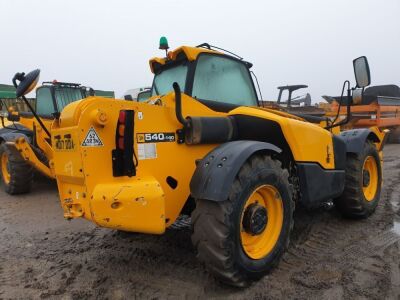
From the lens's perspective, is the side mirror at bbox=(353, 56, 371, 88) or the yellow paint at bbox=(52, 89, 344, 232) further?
the side mirror at bbox=(353, 56, 371, 88)

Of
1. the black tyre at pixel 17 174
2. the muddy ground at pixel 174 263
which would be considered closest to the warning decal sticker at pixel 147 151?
the muddy ground at pixel 174 263

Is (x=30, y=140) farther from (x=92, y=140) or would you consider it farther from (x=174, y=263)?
(x=92, y=140)

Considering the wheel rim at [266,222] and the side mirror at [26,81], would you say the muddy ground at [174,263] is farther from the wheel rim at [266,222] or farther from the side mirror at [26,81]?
the side mirror at [26,81]

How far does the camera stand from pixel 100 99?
2.74 meters

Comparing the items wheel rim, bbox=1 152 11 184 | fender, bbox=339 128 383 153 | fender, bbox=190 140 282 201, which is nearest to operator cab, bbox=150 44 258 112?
fender, bbox=190 140 282 201

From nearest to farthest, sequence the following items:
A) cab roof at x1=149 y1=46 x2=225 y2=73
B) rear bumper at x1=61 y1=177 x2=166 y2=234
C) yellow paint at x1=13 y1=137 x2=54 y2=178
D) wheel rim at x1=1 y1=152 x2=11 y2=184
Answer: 1. rear bumper at x1=61 y1=177 x2=166 y2=234
2. cab roof at x1=149 y1=46 x2=225 y2=73
3. yellow paint at x1=13 y1=137 x2=54 y2=178
4. wheel rim at x1=1 y1=152 x2=11 y2=184

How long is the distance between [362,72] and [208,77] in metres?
1.61

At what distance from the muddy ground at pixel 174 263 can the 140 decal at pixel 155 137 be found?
3.74 feet

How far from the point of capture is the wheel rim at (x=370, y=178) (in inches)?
190

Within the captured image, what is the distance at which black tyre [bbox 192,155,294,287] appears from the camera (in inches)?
108

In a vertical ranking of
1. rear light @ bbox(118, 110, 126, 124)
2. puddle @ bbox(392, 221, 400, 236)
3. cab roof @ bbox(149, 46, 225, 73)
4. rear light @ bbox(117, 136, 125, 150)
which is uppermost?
cab roof @ bbox(149, 46, 225, 73)

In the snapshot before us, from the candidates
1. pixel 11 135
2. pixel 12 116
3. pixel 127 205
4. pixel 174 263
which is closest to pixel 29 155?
pixel 11 135

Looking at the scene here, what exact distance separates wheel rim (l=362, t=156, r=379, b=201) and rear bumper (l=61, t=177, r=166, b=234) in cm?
312

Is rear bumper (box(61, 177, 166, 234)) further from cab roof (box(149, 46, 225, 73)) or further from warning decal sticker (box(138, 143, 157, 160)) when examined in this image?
cab roof (box(149, 46, 225, 73))
